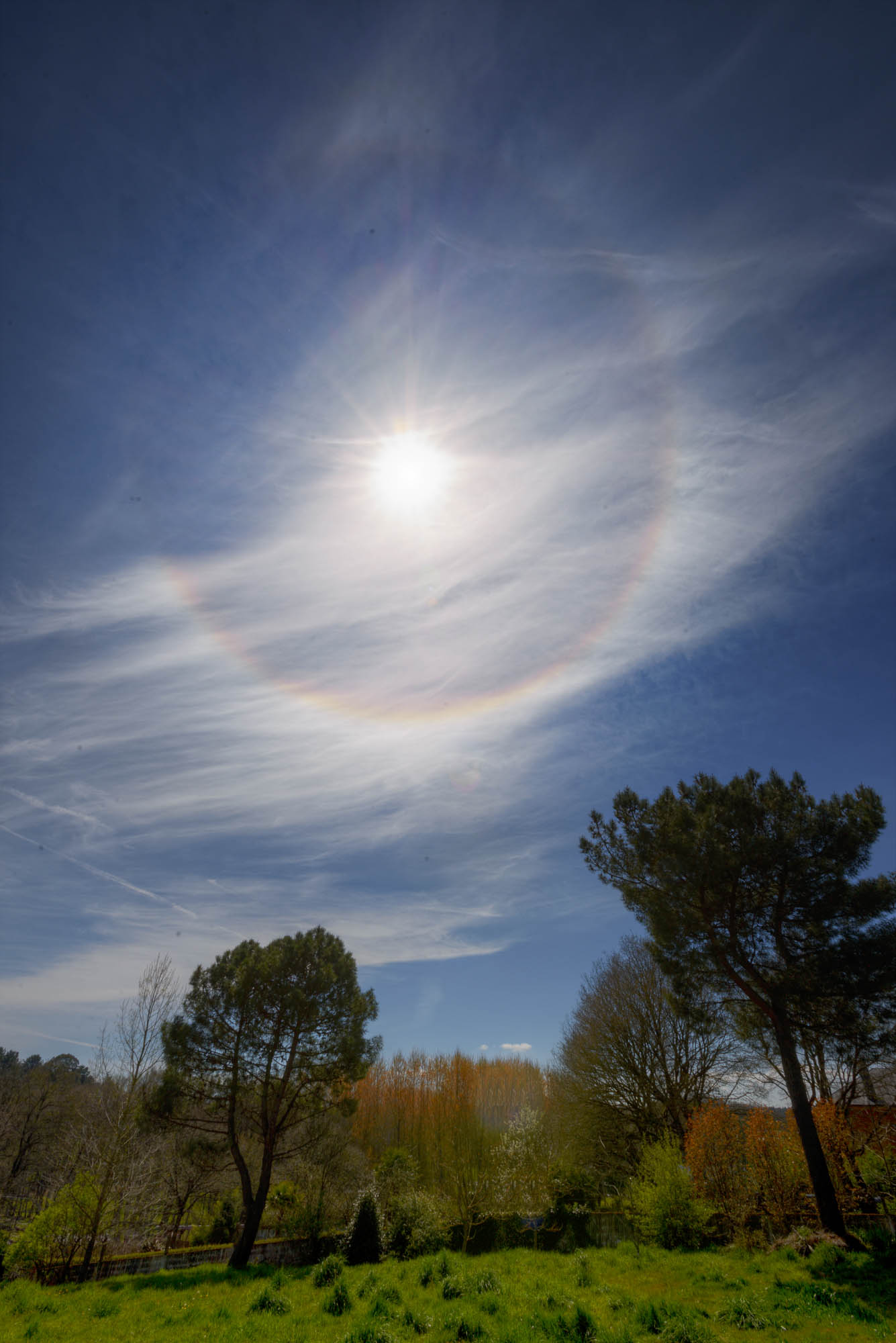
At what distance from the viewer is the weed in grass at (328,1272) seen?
15195 mm

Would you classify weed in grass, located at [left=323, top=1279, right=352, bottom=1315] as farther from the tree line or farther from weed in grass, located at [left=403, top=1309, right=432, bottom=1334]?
the tree line

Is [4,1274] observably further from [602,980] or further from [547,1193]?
[602,980]

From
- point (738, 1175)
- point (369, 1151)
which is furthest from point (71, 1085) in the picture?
point (738, 1175)

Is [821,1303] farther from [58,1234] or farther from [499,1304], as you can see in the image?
[58,1234]

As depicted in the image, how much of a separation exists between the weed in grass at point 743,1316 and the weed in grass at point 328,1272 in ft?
32.2

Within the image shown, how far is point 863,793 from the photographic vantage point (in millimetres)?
15414

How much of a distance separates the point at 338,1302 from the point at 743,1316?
776cm

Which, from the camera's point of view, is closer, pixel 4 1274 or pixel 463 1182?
pixel 4 1274

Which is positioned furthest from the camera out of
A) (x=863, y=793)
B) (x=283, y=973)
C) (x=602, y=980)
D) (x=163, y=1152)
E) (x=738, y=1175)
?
(x=602, y=980)

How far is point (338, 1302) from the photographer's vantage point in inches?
483

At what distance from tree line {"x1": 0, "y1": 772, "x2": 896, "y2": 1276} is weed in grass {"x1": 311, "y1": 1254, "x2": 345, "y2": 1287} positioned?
4.88 m

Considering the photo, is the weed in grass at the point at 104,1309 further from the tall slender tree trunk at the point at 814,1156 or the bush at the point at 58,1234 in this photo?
the tall slender tree trunk at the point at 814,1156

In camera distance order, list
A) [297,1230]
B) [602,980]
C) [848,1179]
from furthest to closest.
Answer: [602,980] → [297,1230] → [848,1179]

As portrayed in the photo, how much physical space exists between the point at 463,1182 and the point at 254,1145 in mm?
14552
